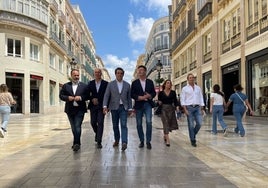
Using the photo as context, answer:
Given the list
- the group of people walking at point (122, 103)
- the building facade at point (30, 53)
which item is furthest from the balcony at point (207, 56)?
the group of people walking at point (122, 103)

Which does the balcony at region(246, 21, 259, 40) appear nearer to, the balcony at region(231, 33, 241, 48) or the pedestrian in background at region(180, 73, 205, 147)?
the balcony at region(231, 33, 241, 48)

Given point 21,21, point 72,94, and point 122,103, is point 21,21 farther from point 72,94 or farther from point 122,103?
point 122,103

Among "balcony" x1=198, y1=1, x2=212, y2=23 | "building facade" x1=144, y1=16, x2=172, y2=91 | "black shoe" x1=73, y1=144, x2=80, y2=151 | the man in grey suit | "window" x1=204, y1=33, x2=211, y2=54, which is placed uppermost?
"building facade" x1=144, y1=16, x2=172, y2=91

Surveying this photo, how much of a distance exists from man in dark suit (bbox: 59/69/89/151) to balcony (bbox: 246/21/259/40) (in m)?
13.7

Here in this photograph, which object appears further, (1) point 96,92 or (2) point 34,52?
(2) point 34,52

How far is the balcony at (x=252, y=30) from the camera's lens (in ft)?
65.8

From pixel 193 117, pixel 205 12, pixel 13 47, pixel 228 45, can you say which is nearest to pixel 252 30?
pixel 228 45

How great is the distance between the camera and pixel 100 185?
17.4 feet

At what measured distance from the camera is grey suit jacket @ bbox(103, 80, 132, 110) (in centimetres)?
890

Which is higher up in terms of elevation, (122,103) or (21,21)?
(21,21)

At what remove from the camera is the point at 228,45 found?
2491 centimetres

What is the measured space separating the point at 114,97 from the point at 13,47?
2661cm

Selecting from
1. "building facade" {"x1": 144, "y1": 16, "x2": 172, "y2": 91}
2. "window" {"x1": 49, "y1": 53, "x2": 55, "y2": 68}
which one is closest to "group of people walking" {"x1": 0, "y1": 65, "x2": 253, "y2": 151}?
"window" {"x1": 49, "y1": 53, "x2": 55, "y2": 68}

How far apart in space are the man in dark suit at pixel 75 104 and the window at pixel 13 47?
25.8 metres
